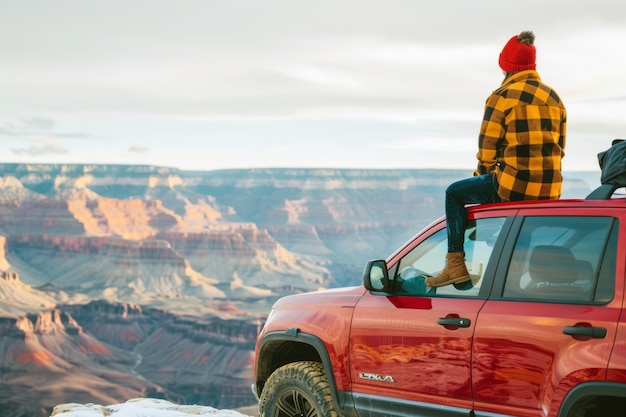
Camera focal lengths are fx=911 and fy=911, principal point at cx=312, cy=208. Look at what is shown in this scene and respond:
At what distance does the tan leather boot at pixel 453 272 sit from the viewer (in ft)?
17.1

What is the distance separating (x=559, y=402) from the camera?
437 centimetres

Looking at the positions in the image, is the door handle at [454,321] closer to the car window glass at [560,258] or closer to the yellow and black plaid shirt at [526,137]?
the car window glass at [560,258]

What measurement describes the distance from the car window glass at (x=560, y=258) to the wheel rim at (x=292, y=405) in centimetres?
203

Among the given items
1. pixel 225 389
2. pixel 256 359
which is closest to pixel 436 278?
pixel 256 359

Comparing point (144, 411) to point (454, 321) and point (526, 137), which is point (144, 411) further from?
point (526, 137)

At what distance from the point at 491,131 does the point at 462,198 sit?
456 millimetres

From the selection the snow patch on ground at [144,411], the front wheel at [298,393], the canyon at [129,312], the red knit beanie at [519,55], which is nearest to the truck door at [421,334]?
the front wheel at [298,393]

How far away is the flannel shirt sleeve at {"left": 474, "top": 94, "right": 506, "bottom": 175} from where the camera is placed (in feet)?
18.1

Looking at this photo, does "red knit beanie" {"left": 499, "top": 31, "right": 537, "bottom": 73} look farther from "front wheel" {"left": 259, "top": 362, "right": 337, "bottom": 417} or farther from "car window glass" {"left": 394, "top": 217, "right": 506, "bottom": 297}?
"front wheel" {"left": 259, "top": 362, "right": 337, "bottom": 417}

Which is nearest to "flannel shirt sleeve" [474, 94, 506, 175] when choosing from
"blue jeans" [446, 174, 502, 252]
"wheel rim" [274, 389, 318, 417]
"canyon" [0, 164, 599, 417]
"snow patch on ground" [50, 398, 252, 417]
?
"blue jeans" [446, 174, 502, 252]

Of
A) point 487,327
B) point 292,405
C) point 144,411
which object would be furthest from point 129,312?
point 487,327

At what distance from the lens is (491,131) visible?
5.56 m

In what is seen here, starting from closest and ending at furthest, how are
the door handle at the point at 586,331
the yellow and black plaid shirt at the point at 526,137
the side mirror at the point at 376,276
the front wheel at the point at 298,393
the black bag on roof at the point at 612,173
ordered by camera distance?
the door handle at the point at 586,331 < the black bag on roof at the point at 612,173 < the yellow and black plaid shirt at the point at 526,137 < the side mirror at the point at 376,276 < the front wheel at the point at 298,393

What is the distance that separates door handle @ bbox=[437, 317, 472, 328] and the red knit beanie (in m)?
1.68
